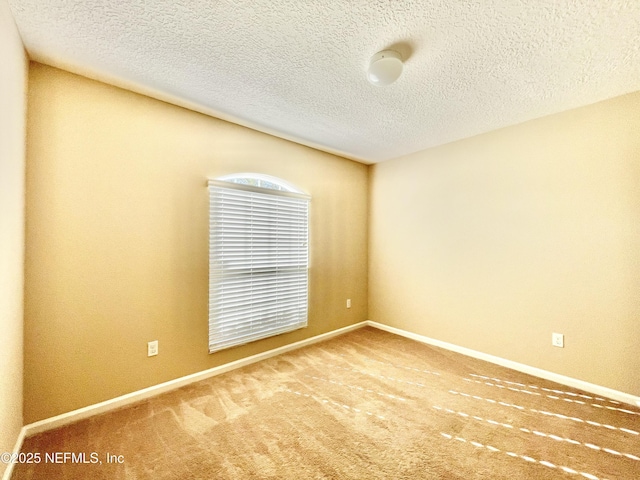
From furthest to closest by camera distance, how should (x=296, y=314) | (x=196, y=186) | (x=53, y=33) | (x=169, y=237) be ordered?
1. (x=296, y=314)
2. (x=196, y=186)
3. (x=169, y=237)
4. (x=53, y=33)

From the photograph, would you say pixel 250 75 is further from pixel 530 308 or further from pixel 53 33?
pixel 530 308

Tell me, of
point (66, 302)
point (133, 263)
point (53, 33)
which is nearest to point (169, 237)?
point (133, 263)

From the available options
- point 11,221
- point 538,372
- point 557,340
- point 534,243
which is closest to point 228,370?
point 11,221

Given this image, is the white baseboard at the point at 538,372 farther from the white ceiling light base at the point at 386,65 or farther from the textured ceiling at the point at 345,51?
the white ceiling light base at the point at 386,65

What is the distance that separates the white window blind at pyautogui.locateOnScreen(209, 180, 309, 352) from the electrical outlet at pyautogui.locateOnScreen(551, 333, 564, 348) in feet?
8.41

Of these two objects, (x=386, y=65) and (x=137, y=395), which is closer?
(x=386, y=65)

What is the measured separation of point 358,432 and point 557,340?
2144mm

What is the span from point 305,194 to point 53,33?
7.75 feet

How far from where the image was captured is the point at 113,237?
80.8 inches

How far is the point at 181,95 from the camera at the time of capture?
2223 mm

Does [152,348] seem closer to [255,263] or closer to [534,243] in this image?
[255,263]

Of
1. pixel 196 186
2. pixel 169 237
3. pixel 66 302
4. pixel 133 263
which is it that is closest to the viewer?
pixel 66 302

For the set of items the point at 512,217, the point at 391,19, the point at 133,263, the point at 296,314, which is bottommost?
the point at 296,314

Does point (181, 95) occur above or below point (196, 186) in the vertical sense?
above
